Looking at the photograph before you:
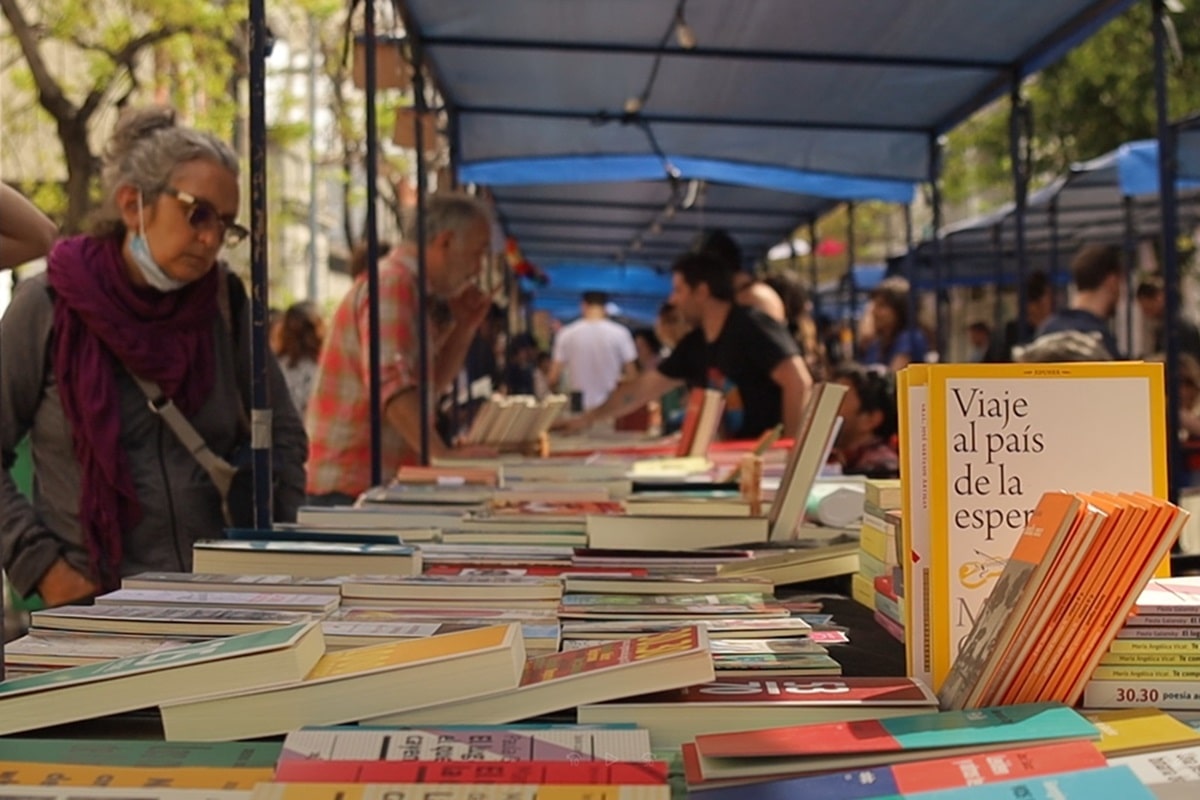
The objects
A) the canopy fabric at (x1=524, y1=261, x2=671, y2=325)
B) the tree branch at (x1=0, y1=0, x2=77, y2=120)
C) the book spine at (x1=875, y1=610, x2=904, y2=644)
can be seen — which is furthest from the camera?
the canopy fabric at (x1=524, y1=261, x2=671, y2=325)

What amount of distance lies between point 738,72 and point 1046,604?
4.46m

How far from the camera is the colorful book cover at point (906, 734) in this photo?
1.11 m

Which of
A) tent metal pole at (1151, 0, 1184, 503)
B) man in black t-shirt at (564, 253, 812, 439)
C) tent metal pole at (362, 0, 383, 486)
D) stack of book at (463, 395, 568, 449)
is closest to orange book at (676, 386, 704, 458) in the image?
man in black t-shirt at (564, 253, 812, 439)

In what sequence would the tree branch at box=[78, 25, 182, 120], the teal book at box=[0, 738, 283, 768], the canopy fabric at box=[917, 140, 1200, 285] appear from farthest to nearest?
1. the tree branch at box=[78, 25, 182, 120]
2. the canopy fabric at box=[917, 140, 1200, 285]
3. the teal book at box=[0, 738, 283, 768]

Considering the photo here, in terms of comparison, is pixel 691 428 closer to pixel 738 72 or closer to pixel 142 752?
pixel 738 72

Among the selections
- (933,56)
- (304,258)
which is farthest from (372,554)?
(304,258)

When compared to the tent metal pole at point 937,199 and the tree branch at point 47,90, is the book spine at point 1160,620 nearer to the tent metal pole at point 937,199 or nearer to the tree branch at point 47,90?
the tent metal pole at point 937,199

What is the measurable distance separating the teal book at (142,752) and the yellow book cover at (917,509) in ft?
2.18

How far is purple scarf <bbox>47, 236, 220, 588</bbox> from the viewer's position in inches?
102

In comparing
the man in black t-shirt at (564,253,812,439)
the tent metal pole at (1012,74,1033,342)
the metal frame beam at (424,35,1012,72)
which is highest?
the metal frame beam at (424,35,1012,72)

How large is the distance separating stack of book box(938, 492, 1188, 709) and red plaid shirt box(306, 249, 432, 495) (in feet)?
9.27

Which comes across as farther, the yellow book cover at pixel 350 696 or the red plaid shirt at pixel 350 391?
the red plaid shirt at pixel 350 391

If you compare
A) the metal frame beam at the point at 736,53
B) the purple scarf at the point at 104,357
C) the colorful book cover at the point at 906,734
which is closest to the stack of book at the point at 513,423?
the metal frame beam at the point at 736,53

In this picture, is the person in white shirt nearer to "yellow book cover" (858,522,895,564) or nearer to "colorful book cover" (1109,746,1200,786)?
"yellow book cover" (858,522,895,564)
